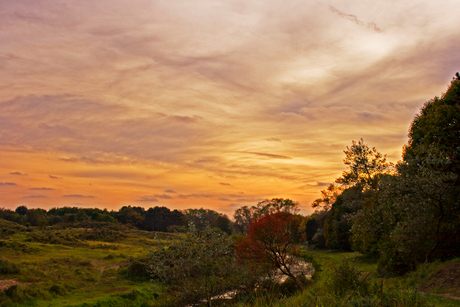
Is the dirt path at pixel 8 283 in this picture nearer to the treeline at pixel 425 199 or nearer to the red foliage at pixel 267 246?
the red foliage at pixel 267 246

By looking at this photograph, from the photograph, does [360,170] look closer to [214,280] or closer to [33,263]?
[214,280]

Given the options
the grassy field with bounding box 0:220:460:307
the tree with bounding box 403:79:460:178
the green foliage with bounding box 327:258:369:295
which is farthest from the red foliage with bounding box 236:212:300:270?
the tree with bounding box 403:79:460:178

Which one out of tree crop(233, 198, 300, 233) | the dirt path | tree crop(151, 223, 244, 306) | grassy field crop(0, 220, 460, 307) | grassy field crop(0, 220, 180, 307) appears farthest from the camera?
tree crop(233, 198, 300, 233)

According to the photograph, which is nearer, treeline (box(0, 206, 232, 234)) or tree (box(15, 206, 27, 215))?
treeline (box(0, 206, 232, 234))

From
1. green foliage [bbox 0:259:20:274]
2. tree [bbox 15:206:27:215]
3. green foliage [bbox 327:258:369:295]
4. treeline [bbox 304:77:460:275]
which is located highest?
tree [bbox 15:206:27:215]

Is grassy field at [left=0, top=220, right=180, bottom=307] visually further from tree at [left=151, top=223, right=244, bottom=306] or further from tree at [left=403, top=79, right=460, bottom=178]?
tree at [left=403, top=79, right=460, bottom=178]

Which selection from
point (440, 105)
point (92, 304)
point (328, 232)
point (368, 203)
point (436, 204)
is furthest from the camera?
point (328, 232)

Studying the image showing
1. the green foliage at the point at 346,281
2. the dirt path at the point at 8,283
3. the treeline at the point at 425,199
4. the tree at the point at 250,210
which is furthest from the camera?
the tree at the point at 250,210

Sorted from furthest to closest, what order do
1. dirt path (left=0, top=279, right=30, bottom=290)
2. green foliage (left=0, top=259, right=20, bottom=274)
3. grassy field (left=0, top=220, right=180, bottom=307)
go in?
1. green foliage (left=0, top=259, right=20, bottom=274)
2. dirt path (left=0, top=279, right=30, bottom=290)
3. grassy field (left=0, top=220, right=180, bottom=307)

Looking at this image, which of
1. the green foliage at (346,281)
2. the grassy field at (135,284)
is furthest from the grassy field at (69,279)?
the green foliage at (346,281)

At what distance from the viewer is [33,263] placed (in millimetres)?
40688

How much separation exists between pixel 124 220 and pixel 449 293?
129084 millimetres

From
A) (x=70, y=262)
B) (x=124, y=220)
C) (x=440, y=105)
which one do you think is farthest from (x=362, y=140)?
(x=124, y=220)

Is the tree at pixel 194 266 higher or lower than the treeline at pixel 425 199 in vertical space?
lower
